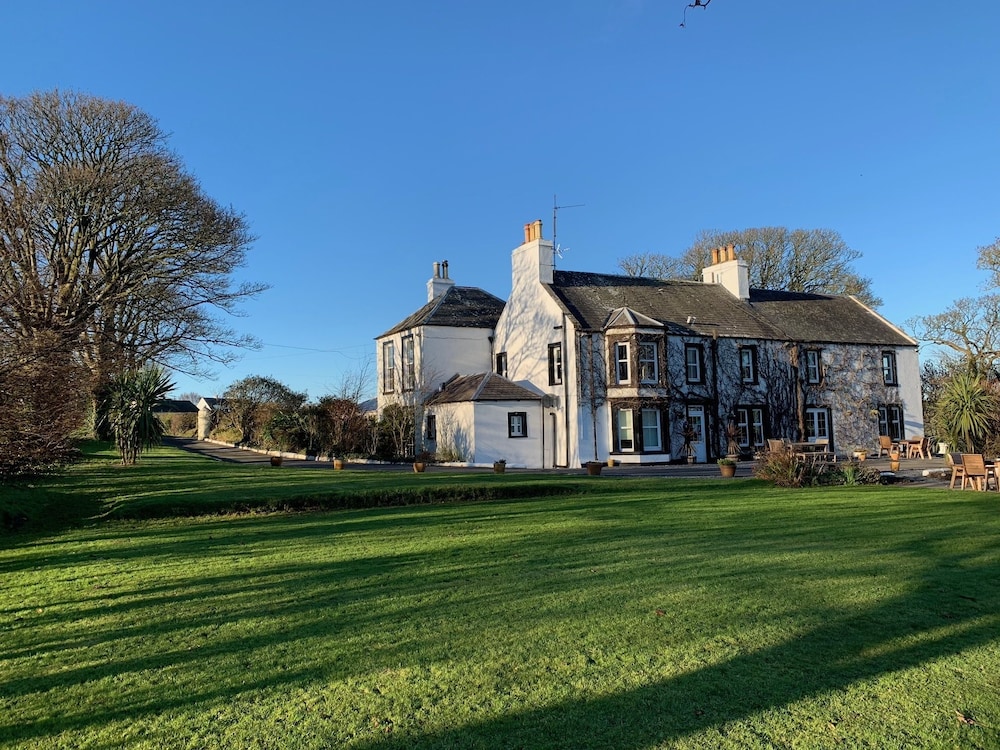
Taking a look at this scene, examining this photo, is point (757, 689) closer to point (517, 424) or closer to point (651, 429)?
point (651, 429)

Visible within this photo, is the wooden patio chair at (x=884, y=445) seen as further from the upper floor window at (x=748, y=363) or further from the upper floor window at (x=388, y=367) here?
the upper floor window at (x=388, y=367)

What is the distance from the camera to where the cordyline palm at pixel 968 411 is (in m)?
20.0

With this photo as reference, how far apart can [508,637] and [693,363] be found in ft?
93.1

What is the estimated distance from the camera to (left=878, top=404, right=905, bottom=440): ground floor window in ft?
119

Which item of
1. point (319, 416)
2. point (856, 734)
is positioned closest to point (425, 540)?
point (856, 734)

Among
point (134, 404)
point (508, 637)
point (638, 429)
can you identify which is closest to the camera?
point (508, 637)

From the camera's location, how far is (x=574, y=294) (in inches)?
1264

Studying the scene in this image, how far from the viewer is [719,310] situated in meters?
34.1

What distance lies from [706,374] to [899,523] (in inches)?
852

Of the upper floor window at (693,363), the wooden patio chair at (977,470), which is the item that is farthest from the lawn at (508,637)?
the upper floor window at (693,363)

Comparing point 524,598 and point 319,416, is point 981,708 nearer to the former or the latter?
point 524,598

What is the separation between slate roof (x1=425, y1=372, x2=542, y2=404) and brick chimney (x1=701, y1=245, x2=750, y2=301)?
12.4 meters

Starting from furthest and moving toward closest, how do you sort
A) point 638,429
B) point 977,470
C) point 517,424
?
point 517,424, point 638,429, point 977,470

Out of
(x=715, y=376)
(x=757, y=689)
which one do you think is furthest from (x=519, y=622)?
(x=715, y=376)
